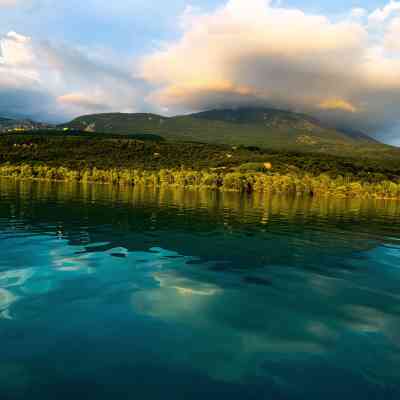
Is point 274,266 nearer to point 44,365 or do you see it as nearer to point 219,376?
point 219,376

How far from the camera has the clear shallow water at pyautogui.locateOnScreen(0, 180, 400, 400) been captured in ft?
33.7

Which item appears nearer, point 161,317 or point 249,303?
point 161,317

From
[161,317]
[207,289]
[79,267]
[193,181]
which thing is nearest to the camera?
[161,317]

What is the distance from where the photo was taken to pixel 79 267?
21.5m

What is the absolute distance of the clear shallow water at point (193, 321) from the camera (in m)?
10.3

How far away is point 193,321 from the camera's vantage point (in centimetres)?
1462

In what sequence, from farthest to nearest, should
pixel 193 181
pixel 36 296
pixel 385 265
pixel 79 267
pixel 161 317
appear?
pixel 193 181, pixel 385 265, pixel 79 267, pixel 36 296, pixel 161 317

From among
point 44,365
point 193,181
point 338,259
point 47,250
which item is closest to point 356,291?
point 338,259

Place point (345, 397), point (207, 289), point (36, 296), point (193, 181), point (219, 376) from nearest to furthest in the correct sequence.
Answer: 1. point (345, 397)
2. point (219, 376)
3. point (36, 296)
4. point (207, 289)
5. point (193, 181)

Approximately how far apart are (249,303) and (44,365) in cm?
957

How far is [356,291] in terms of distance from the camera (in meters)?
19.7

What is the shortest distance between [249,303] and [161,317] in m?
4.61

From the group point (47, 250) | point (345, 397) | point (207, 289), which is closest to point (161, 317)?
point (207, 289)

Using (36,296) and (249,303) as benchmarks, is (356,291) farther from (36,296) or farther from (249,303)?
(36,296)
